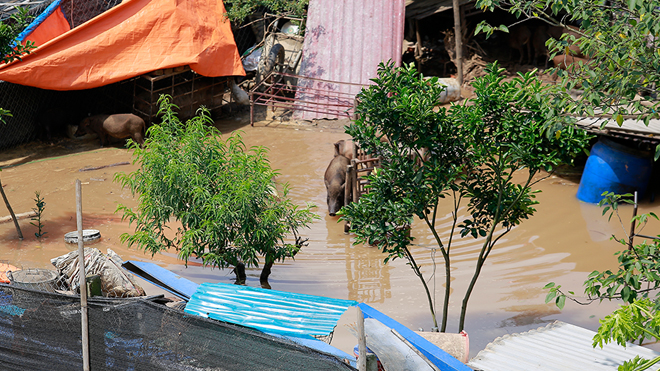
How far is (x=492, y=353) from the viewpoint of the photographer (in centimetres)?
476

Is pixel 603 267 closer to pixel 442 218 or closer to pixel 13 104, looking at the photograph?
pixel 442 218

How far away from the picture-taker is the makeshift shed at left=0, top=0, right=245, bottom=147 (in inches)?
520

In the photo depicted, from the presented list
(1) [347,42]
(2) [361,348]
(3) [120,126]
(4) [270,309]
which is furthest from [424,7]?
(2) [361,348]

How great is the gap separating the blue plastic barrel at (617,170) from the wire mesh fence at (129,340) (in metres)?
8.58

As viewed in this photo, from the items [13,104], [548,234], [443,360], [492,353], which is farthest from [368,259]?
[13,104]

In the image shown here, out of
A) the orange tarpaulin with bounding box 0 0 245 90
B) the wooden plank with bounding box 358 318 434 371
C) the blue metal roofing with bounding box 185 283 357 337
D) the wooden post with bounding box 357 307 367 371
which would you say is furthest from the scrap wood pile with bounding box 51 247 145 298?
the orange tarpaulin with bounding box 0 0 245 90

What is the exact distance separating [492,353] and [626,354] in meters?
1.21

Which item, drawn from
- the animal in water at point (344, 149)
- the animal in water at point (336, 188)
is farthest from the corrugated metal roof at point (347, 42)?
the animal in water at point (336, 188)

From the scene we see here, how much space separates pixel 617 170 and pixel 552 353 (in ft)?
21.8

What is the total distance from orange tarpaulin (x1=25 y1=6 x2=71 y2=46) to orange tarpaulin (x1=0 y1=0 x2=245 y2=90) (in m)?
0.82

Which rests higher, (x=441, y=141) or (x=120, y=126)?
(x=120, y=126)

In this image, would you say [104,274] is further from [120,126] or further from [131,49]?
[131,49]

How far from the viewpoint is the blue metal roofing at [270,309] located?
423 centimetres

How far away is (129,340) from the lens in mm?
4180
